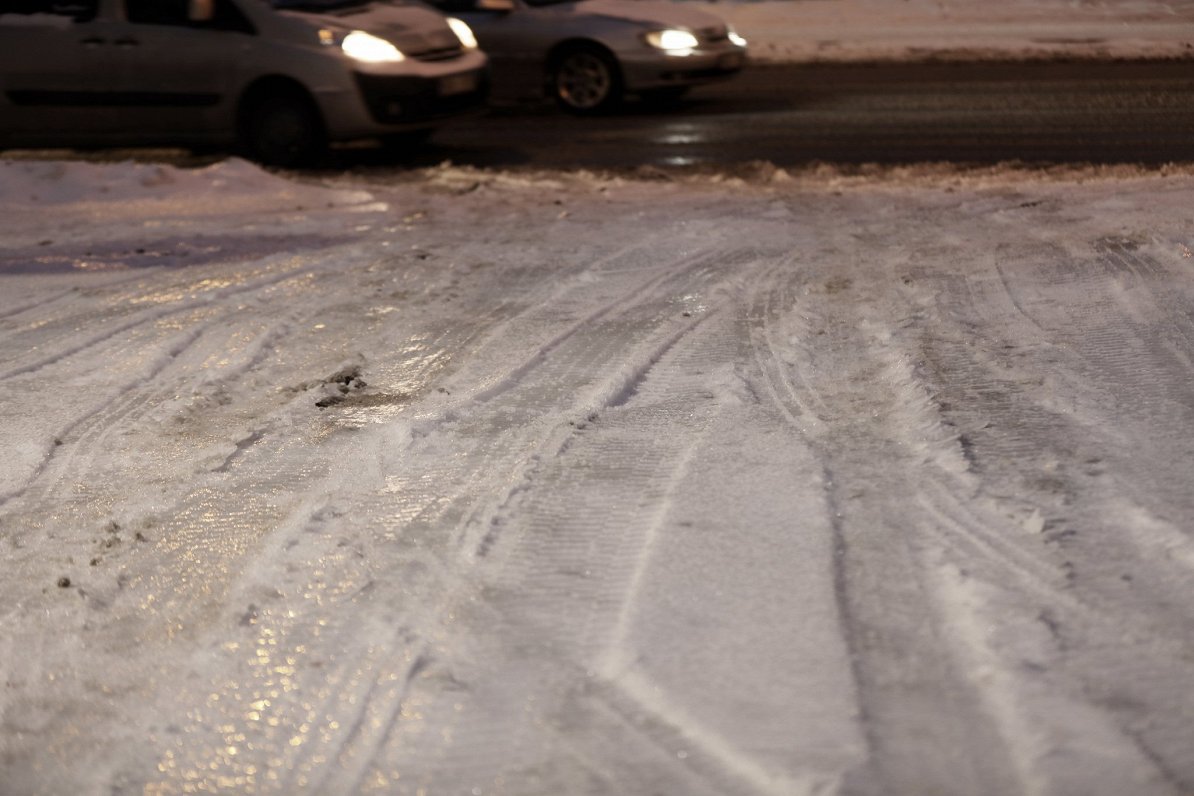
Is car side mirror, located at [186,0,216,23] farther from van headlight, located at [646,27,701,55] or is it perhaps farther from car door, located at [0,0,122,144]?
van headlight, located at [646,27,701,55]

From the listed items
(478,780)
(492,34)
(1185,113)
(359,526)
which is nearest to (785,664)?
(478,780)

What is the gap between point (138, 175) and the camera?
29.1 feet

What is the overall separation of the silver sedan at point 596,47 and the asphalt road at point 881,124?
29 cm

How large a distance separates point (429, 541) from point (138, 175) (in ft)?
20.2

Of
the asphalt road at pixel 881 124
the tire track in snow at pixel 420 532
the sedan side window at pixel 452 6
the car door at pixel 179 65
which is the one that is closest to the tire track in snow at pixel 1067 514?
the tire track in snow at pixel 420 532

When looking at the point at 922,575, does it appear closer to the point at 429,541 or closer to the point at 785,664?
the point at 785,664

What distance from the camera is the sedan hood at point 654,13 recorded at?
12.7m

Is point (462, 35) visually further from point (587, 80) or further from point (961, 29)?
point (961, 29)

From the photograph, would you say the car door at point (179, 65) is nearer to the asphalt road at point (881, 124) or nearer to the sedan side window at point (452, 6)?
the asphalt road at point (881, 124)

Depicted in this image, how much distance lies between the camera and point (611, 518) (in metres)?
3.77

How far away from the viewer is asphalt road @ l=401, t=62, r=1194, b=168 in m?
9.84

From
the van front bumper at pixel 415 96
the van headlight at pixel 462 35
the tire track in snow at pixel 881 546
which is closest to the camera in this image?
the tire track in snow at pixel 881 546

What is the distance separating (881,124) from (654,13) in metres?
3.02

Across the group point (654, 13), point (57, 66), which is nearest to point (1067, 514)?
point (57, 66)
